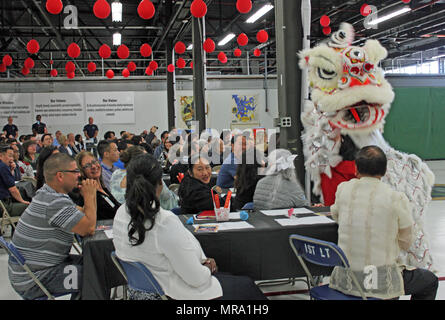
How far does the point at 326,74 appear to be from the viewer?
10.6 ft

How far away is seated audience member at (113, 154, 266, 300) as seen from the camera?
1.95 m

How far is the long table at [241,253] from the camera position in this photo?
263cm

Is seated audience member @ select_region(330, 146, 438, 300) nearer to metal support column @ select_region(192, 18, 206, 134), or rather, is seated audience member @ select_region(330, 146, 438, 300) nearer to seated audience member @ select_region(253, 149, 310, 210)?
seated audience member @ select_region(253, 149, 310, 210)

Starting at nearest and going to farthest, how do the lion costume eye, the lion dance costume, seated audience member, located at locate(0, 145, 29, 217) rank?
1. the lion dance costume
2. the lion costume eye
3. seated audience member, located at locate(0, 145, 29, 217)

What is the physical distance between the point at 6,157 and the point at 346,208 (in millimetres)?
4398

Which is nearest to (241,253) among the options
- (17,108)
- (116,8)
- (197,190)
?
(197,190)

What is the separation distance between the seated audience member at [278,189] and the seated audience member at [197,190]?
42 cm

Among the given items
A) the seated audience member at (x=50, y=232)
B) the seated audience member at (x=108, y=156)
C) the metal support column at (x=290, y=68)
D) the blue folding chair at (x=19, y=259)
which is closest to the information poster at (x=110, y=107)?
the seated audience member at (x=108, y=156)

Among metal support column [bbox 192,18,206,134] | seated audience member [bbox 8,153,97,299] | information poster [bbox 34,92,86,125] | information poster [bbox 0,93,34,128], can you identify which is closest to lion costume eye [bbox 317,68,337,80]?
seated audience member [bbox 8,153,97,299]

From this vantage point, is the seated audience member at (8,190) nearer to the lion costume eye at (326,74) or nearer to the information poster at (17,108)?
the lion costume eye at (326,74)

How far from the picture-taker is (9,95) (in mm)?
15484

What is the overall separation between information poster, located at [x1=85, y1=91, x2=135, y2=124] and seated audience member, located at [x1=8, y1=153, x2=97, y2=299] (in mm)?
13892

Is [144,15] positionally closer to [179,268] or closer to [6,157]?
[6,157]

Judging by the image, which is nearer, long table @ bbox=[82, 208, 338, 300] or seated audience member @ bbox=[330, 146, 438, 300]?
seated audience member @ bbox=[330, 146, 438, 300]
